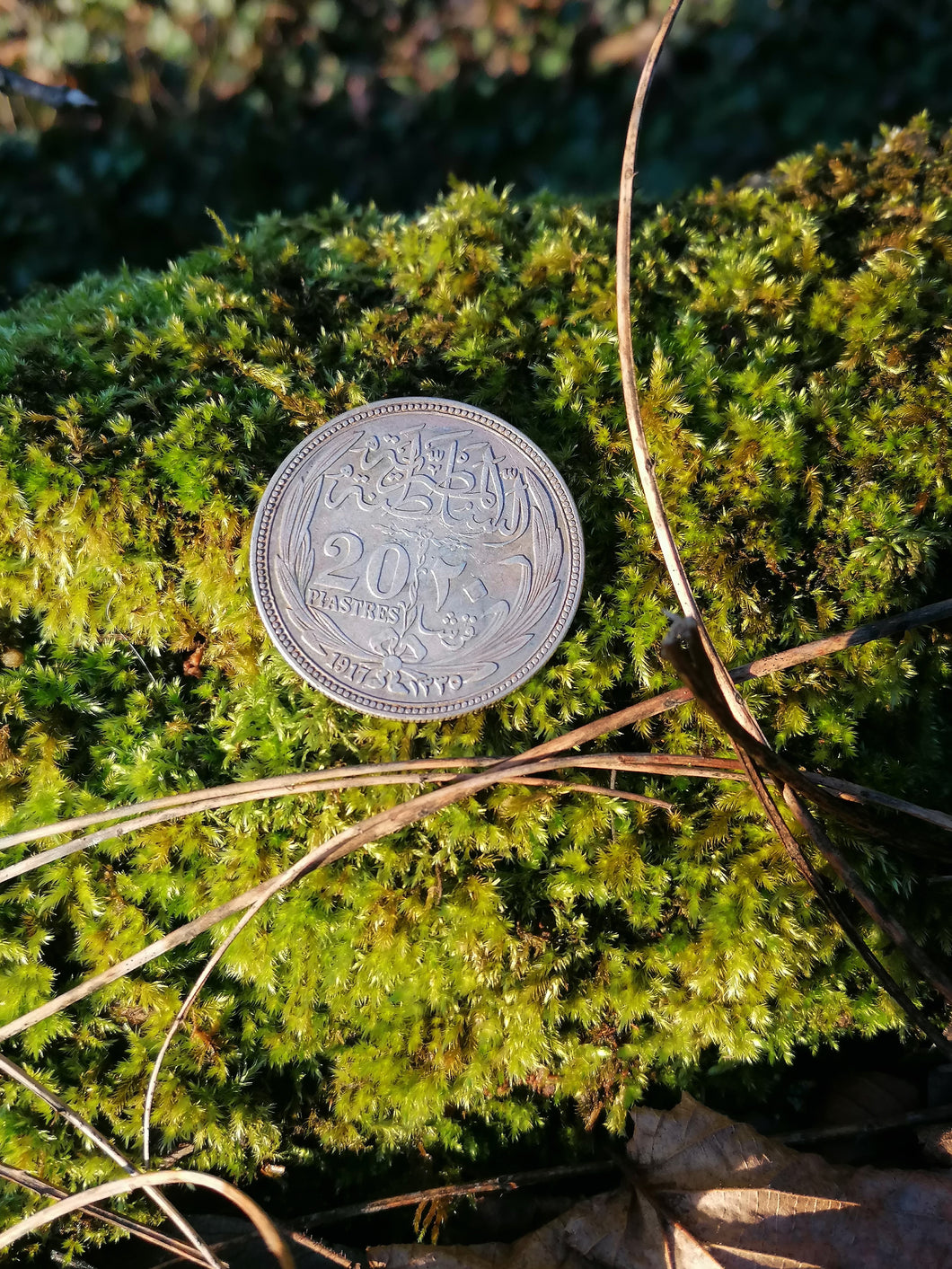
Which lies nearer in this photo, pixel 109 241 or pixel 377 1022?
pixel 377 1022

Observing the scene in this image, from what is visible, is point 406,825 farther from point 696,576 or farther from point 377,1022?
point 696,576

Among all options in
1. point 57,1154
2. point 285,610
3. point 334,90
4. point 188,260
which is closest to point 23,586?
point 285,610

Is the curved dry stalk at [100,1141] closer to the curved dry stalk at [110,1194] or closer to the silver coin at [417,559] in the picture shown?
the curved dry stalk at [110,1194]

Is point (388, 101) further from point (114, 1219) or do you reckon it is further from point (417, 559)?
point (114, 1219)

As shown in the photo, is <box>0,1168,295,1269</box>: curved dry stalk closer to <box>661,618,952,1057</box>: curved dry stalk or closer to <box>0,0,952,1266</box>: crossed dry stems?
<box>0,0,952,1266</box>: crossed dry stems

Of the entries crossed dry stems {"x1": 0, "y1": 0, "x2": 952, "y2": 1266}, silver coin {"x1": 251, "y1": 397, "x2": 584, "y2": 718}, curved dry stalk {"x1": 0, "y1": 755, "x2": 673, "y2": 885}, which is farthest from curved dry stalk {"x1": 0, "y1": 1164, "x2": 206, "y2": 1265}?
silver coin {"x1": 251, "y1": 397, "x2": 584, "y2": 718}

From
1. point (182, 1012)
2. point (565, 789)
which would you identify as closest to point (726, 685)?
point (565, 789)
